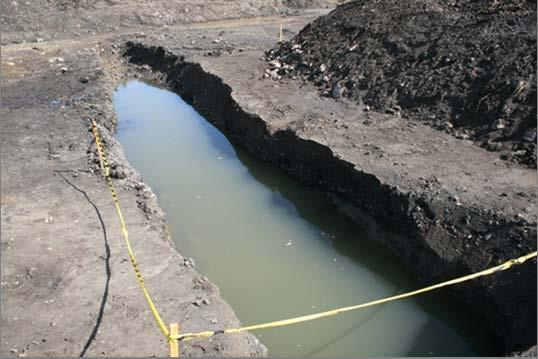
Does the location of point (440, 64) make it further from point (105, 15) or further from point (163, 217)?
point (105, 15)

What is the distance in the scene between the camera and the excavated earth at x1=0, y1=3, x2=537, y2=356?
20.7ft

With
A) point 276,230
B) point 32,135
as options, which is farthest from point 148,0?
point 276,230

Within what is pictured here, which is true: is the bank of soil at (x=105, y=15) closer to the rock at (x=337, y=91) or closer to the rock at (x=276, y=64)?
the rock at (x=276, y=64)

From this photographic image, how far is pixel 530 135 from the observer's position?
932 cm

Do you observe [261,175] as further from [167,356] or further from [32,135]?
[167,356]

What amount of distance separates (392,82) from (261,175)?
12.4 feet

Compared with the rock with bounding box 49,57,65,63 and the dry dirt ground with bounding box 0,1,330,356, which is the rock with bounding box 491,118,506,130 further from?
the rock with bounding box 49,57,65,63

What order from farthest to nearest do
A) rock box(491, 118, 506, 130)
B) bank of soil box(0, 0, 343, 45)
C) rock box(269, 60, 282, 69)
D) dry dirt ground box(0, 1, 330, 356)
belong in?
bank of soil box(0, 0, 343, 45) < rock box(269, 60, 282, 69) < rock box(491, 118, 506, 130) < dry dirt ground box(0, 1, 330, 356)

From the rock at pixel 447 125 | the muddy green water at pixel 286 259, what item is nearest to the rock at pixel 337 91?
the muddy green water at pixel 286 259

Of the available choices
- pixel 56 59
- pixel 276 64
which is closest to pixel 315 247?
pixel 276 64

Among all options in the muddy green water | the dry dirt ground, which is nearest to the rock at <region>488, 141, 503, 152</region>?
the muddy green water

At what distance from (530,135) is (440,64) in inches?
124

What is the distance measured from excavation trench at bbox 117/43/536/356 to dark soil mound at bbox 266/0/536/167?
2.42 meters

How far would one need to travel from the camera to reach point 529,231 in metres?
7.13
